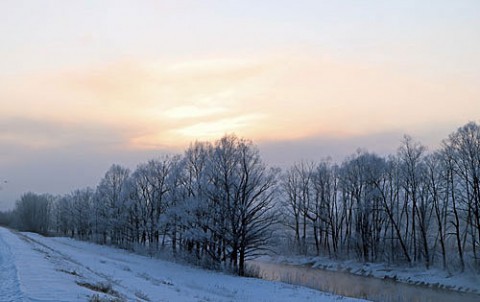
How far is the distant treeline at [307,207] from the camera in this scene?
40.8m

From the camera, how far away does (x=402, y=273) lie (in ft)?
154

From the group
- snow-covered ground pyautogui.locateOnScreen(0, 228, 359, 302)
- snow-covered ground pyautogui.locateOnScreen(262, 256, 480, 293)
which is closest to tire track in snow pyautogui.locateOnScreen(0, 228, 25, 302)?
snow-covered ground pyautogui.locateOnScreen(0, 228, 359, 302)

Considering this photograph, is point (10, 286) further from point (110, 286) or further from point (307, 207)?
point (307, 207)

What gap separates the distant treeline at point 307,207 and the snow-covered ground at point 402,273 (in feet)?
6.55

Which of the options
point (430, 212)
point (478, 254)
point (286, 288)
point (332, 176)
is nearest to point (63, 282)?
point (286, 288)

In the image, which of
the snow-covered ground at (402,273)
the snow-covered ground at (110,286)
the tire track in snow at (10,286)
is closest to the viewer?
the tire track in snow at (10,286)

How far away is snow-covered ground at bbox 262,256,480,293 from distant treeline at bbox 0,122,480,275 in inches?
78.6

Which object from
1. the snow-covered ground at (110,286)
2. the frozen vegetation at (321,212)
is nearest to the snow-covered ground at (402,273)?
the frozen vegetation at (321,212)

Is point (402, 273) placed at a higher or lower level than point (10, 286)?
lower

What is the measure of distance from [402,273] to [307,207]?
90.0 feet

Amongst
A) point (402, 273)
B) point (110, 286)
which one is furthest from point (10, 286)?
point (402, 273)

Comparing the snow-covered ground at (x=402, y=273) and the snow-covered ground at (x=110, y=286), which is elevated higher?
the snow-covered ground at (x=110, y=286)

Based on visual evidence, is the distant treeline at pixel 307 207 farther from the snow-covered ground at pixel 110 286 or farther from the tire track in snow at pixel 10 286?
the tire track in snow at pixel 10 286

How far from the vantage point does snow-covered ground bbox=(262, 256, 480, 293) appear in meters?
37.6
